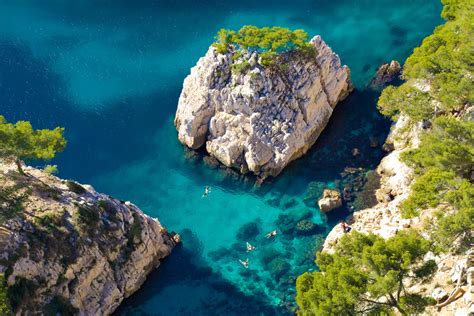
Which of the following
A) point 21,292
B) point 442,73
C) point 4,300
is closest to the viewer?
point 4,300

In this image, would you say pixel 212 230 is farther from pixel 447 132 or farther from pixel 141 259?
pixel 447 132

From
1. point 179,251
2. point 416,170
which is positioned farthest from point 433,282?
point 179,251

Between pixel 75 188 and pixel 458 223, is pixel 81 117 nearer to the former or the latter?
pixel 75 188

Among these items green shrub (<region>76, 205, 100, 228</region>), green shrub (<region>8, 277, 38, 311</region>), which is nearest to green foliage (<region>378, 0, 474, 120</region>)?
green shrub (<region>76, 205, 100, 228</region>)

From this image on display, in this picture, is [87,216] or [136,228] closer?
[87,216]

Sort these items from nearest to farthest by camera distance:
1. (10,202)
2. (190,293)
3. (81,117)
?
(10,202) < (190,293) < (81,117)

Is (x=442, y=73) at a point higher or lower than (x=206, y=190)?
higher

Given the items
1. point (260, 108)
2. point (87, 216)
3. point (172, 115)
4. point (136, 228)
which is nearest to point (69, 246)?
point (87, 216)
